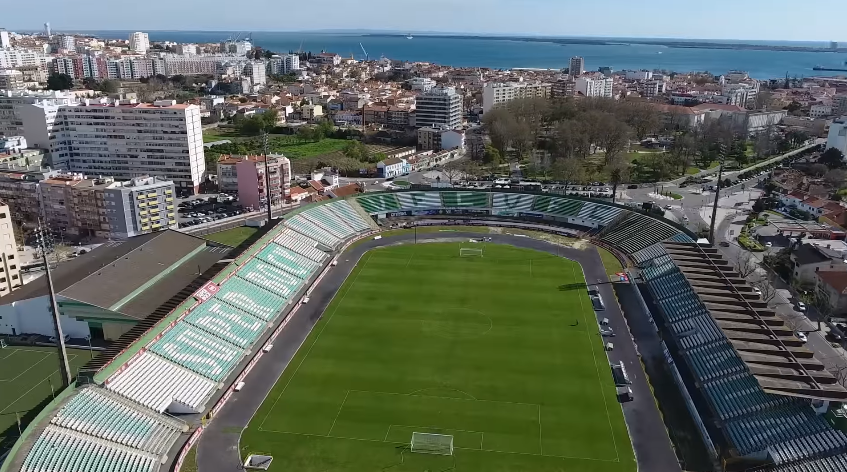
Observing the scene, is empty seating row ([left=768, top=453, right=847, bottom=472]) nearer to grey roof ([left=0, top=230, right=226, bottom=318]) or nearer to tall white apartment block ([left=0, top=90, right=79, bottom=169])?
grey roof ([left=0, top=230, right=226, bottom=318])

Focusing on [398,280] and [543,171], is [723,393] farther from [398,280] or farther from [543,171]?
[543,171]

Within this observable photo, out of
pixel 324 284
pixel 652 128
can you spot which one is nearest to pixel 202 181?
pixel 324 284

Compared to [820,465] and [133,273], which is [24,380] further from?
[820,465]

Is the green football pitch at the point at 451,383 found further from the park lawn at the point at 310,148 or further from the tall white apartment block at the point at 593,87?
the tall white apartment block at the point at 593,87

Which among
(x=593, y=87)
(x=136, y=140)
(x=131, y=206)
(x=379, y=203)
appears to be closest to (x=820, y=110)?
(x=593, y=87)

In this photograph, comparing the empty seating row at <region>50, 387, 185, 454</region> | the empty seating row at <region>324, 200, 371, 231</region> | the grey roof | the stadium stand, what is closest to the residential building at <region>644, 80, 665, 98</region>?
the empty seating row at <region>324, 200, 371, 231</region>
